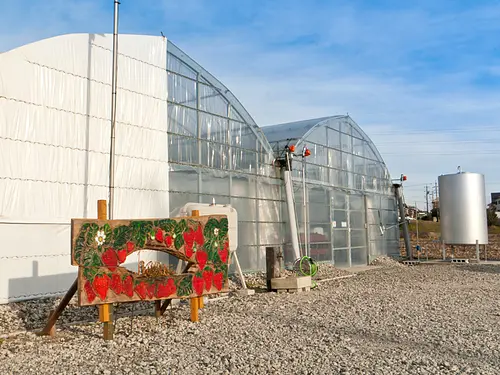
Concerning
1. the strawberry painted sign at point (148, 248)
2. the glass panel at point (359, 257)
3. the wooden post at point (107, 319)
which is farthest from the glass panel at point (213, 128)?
the glass panel at point (359, 257)

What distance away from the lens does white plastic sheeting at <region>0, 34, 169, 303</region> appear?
1027 cm

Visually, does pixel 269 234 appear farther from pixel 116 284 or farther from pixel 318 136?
pixel 116 284

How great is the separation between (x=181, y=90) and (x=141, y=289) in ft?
24.1

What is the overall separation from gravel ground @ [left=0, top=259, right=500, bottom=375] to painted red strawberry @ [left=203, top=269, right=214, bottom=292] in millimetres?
616

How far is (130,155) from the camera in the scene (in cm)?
1264

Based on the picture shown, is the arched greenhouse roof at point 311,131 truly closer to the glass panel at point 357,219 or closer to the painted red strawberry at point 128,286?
the glass panel at point 357,219

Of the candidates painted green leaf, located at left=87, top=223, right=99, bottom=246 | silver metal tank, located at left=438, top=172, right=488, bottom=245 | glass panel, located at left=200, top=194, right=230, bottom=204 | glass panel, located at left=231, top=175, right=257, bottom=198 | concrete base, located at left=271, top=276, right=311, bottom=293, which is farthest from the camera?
silver metal tank, located at left=438, top=172, right=488, bottom=245

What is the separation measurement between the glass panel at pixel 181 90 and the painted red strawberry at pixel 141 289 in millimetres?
6768

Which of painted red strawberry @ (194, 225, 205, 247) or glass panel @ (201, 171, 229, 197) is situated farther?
glass panel @ (201, 171, 229, 197)

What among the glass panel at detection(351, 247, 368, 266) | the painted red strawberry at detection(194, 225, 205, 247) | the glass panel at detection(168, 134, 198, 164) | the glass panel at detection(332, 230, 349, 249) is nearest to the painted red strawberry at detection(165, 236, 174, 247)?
the painted red strawberry at detection(194, 225, 205, 247)

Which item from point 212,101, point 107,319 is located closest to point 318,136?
point 212,101

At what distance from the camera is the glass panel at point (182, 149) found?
45.1 ft

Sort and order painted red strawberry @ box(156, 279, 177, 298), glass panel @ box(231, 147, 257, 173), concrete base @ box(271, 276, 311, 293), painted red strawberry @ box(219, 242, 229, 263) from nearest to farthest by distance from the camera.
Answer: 1. painted red strawberry @ box(156, 279, 177, 298)
2. painted red strawberry @ box(219, 242, 229, 263)
3. concrete base @ box(271, 276, 311, 293)
4. glass panel @ box(231, 147, 257, 173)

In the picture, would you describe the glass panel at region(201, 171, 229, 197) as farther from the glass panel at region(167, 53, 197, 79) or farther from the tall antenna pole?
the tall antenna pole
